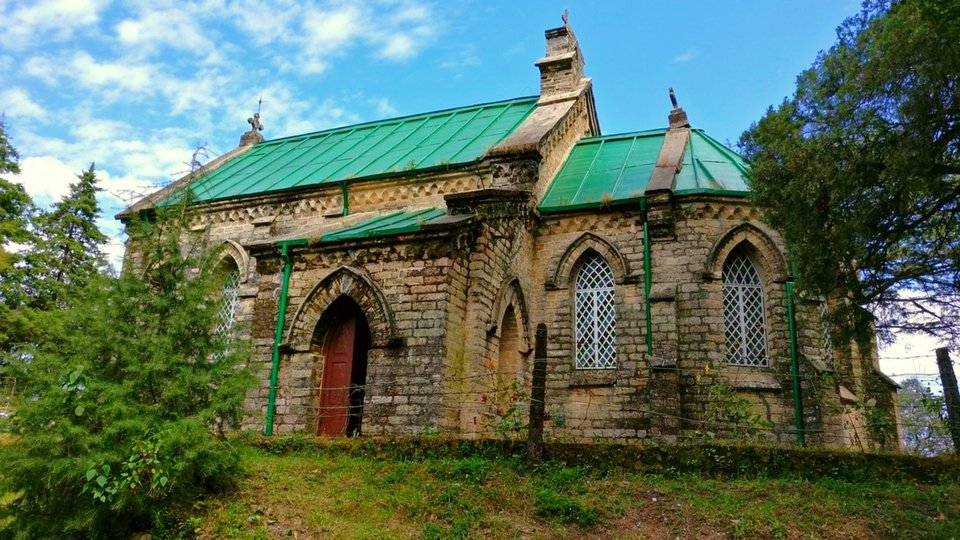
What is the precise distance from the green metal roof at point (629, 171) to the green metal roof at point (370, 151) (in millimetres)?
2038

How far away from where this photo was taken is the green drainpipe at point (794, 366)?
13.0 metres

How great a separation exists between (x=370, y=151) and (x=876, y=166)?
1424 cm

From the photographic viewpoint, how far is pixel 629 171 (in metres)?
16.8

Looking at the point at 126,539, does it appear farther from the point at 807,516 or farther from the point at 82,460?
the point at 807,516

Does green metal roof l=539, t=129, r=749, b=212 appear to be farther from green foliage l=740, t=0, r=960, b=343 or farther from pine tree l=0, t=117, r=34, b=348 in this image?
pine tree l=0, t=117, r=34, b=348

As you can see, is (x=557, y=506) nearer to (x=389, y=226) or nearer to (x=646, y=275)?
(x=389, y=226)

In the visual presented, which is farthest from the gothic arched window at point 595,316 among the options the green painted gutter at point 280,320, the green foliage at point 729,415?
Answer: the green painted gutter at point 280,320

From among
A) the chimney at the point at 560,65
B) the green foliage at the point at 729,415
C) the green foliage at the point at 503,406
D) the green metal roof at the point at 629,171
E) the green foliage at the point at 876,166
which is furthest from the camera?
the chimney at the point at 560,65

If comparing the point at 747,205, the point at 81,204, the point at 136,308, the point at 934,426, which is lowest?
the point at 934,426

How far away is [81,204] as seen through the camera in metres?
29.1

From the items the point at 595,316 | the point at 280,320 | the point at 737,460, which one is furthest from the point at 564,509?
the point at 595,316

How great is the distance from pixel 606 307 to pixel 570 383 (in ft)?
6.09

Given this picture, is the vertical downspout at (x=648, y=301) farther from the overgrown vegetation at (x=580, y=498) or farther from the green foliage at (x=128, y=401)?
the green foliage at (x=128, y=401)

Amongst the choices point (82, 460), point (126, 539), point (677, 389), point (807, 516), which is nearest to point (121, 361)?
point (82, 460)
